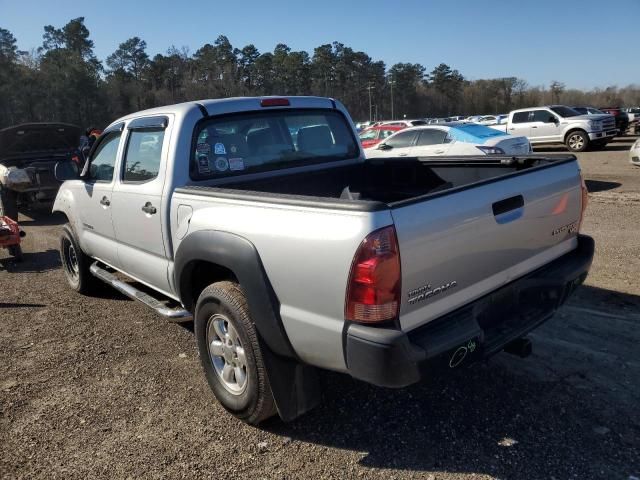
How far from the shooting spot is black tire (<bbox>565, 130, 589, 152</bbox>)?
749 inches

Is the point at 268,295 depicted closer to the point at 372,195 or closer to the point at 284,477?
the point at 284,477

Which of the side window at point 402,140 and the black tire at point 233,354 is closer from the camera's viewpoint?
the black tire at point 233,354

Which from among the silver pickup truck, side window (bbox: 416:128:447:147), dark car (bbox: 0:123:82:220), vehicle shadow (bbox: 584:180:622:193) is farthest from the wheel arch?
vehicle shadow (bbox: 584:180:622:193)

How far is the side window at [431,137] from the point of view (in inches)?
465

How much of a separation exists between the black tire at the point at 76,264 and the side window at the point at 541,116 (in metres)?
18.9

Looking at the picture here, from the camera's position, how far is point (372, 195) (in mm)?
4488

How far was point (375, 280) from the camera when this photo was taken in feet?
7.15

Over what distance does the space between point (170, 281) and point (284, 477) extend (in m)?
1.62

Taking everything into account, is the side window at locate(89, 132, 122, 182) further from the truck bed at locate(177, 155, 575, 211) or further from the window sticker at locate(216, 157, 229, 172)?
the truck bed at locate(177, 155, 575, 211)

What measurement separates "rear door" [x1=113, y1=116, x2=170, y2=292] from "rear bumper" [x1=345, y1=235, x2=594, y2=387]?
190cm

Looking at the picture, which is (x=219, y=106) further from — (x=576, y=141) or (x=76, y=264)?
(x=576, y=141)

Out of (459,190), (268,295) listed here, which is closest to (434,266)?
(459,190)

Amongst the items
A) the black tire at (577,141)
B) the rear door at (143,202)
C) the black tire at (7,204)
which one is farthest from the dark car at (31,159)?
the black tire at (577,141)

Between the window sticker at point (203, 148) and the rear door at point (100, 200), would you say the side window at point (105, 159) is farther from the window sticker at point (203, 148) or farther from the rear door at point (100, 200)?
the window sticker at point (203, 148)
